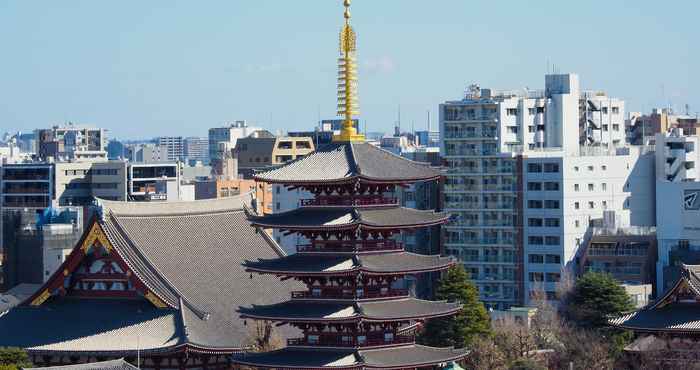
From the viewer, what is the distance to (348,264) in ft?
267

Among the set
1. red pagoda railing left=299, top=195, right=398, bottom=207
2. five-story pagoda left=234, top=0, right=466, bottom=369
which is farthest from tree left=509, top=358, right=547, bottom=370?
red pagoda railing left=299, top=195, right=398, bottom=207

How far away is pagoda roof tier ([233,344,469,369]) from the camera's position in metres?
79.9

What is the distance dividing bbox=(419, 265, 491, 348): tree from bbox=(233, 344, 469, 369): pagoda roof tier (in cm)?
1642

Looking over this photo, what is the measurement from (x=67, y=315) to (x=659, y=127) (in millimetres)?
92513

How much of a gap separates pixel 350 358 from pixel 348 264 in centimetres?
401

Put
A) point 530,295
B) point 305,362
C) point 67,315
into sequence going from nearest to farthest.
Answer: point 305,362 → point 67,315 → point 530,295

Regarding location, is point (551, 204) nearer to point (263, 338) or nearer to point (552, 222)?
point (552, 222)

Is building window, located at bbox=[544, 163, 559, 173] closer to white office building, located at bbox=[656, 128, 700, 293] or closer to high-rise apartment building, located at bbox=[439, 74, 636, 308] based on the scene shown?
high-rise apartment building, located at bbox=[439, 74, 636, 308]

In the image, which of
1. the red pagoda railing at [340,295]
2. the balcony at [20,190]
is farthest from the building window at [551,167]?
the balcony at [20,190]

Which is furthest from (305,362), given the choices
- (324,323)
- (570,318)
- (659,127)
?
(659,127)

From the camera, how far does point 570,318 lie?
106 meters

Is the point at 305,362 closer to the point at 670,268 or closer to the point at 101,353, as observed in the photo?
the point at 101,353

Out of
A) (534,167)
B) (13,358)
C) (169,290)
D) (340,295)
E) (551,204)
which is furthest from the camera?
(534,167)

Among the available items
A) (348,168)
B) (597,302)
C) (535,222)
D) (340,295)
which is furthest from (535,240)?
(340,295)
